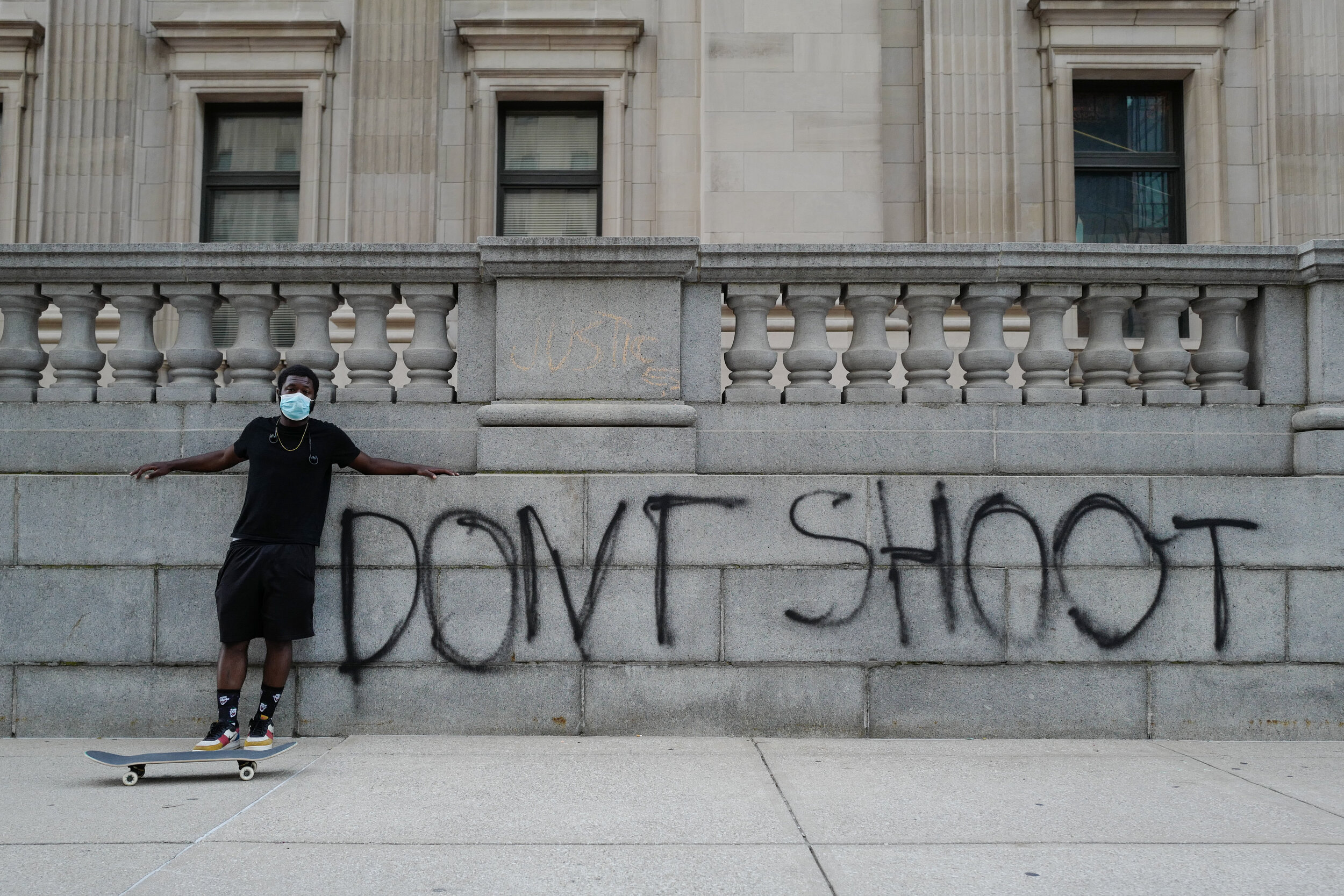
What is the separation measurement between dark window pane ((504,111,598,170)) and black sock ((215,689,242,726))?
8020 mm

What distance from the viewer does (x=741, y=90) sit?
34.7 feet

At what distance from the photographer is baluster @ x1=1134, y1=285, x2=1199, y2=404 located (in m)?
5.79

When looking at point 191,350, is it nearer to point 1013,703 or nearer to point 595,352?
point 595,352

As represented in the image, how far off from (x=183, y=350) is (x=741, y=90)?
6988mm

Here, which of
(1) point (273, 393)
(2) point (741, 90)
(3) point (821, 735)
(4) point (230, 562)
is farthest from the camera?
(2) point (741, 90)

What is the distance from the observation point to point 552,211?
1139cm

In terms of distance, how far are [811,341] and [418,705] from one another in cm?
317

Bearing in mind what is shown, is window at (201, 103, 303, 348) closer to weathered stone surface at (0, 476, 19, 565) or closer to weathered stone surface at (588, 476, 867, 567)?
weathered stone surface at (0, 476, 19, 565)

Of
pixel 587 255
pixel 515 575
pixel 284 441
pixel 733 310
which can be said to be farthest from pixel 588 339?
pixel 284 441

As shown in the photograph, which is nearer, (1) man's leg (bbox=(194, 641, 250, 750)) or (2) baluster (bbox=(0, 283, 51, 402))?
A: (1) man's leg (bbox=(194, 641, 250, 750))

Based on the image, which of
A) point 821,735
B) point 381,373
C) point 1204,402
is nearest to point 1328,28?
point 1204,402

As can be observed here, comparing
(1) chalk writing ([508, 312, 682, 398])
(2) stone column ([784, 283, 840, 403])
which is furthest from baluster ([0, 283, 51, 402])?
(2) stone column ([784, 283, 840, 403])

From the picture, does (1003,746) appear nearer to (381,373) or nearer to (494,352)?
(494,352)

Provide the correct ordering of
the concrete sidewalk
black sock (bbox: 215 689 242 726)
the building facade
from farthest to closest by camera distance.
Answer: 1. the building facade
2. black sock (bbox: 215 689 242 726)
3. the concrete sidewalk
